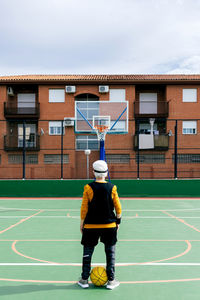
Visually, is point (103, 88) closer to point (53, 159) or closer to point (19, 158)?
point (53, 159)

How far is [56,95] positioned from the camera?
32.2m

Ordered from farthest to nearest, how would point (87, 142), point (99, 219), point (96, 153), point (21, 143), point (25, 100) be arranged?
point (25, 100), point (21, 143), point (87, 142), point (96, 153), point (99, 219)

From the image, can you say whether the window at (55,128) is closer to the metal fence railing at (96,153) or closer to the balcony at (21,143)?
the metal fence railing at (96,153)

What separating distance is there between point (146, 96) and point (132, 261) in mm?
28428

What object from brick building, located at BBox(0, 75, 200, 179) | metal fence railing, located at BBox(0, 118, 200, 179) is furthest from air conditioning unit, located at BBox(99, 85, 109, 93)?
metal fence railing, located at BBox(0, 118, 200, 179)

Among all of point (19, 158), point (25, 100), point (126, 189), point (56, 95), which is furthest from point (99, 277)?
point (25, 100)

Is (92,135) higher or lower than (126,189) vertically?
higher

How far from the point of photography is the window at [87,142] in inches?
1151

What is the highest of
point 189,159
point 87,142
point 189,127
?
point 189,127

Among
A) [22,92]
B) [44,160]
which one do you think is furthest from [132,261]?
[22,92]

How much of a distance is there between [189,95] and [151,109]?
13.2ft

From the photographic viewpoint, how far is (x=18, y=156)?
30156mm

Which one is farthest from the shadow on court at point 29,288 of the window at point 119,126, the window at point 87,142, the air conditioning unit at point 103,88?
the air conditioning unit at point 103,88

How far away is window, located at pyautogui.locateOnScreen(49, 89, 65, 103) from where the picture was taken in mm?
32062
